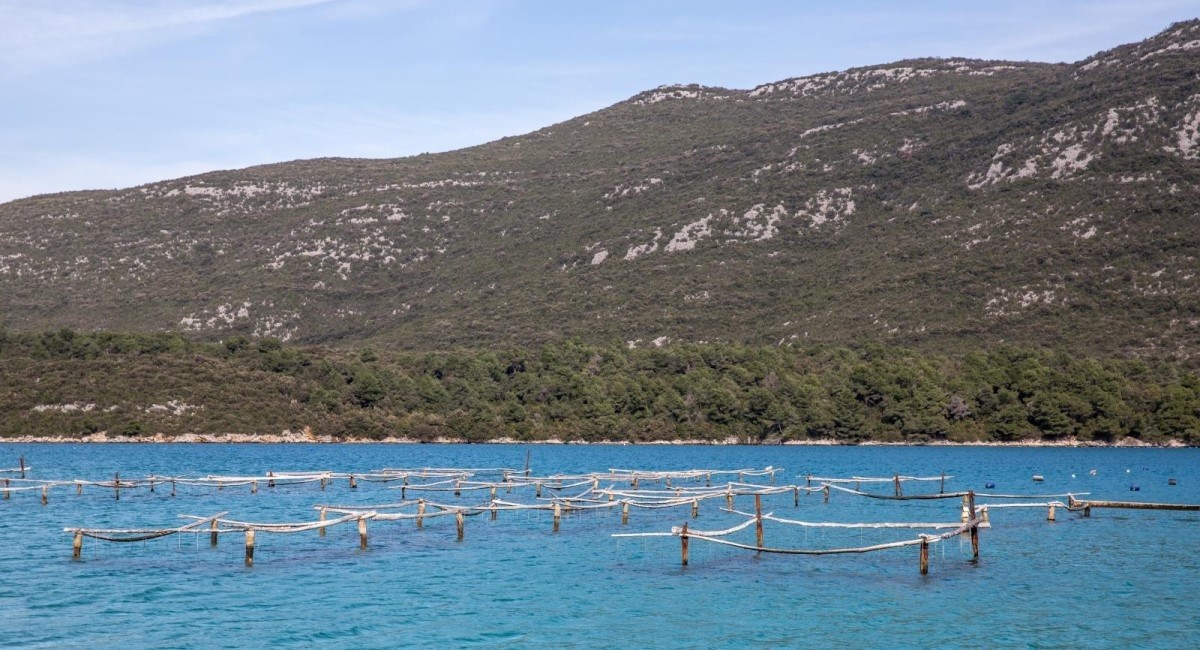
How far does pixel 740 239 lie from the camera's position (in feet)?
511

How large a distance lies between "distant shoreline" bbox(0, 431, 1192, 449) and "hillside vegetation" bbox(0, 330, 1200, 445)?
56cm

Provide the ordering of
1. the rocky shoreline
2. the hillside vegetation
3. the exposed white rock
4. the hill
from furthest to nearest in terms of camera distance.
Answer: the exposed white rock, the hill, the hillside vegetation, the rocky shoreline

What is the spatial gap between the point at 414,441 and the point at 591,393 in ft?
58.7

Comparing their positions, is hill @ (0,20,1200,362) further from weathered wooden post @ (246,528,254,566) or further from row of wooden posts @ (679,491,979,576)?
weathered wooden post @ (246,528,254,566)

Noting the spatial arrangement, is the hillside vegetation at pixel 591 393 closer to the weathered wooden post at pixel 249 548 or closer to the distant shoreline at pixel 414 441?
the distant shoreline at pixel 414 441

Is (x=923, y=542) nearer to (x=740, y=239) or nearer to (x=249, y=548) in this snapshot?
(x=249, y=548)

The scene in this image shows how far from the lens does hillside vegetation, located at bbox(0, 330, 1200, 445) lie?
342ft

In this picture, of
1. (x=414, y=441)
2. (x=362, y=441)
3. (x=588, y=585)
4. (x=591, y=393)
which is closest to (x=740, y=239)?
(x=591, y=393)

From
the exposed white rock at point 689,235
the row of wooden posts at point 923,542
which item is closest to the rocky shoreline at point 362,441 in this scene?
the exposed white rock at point 689,235

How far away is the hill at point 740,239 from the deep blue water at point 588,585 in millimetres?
75863

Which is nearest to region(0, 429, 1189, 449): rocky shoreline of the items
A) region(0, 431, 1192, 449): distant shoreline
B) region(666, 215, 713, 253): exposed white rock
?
region(0, 431, 1192, 449): distant shoreline

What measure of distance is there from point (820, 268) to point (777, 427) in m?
34.9

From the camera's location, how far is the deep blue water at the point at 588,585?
24016 mm

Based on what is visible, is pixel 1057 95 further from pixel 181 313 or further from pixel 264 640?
pixel 264 640
